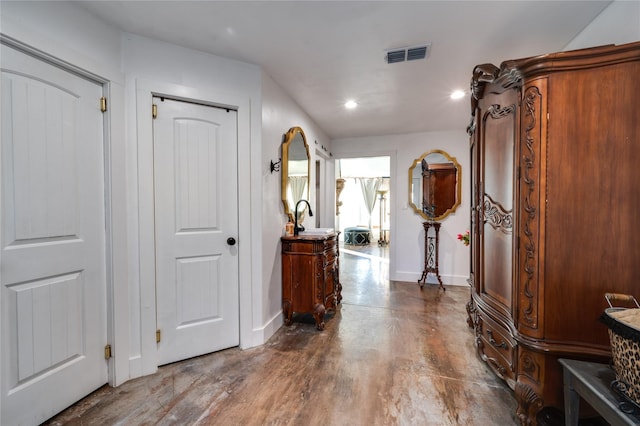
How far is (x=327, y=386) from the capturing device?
1.81m

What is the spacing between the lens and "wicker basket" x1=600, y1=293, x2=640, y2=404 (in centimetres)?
96

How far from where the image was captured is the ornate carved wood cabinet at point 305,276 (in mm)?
2648

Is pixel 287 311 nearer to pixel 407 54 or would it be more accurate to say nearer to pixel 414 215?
pixel 407 54

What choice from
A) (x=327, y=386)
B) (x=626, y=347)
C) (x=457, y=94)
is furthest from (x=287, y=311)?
(x=457, y=94)

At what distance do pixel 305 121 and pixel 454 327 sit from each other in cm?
293

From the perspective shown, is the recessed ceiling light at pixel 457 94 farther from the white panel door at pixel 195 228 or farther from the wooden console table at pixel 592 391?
the wooden console table at pixel 592 391

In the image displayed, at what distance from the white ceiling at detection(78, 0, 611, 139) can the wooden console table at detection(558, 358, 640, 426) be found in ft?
6.53

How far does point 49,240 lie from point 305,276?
189 centimetres

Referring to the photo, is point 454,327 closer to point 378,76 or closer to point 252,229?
point 252,229

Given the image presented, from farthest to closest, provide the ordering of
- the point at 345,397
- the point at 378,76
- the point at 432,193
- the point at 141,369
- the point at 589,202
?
the point at 432,193 → the point at 378,76 → the point at 141,369 → the point at 345,397 → the point at 589,202

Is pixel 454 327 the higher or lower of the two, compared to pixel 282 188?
lower

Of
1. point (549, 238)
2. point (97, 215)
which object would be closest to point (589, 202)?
point (549, 238)

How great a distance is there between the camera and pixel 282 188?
2807 mm

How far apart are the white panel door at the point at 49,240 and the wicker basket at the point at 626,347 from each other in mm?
2730
